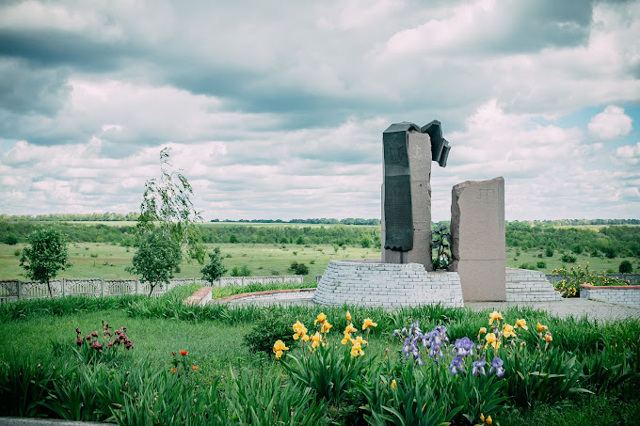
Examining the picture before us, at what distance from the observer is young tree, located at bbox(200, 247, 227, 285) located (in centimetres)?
2517

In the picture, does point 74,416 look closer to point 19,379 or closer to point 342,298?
point 19,379

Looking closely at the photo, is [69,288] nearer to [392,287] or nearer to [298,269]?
[298,269]

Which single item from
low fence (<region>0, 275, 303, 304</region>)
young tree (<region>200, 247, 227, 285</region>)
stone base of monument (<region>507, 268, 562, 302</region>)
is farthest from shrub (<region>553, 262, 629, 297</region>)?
young tree (<region>200, 247, 227, 285</region>)

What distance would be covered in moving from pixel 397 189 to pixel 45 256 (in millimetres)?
15616

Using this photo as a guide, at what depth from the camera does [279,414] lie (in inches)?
156

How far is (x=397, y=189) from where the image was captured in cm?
1220

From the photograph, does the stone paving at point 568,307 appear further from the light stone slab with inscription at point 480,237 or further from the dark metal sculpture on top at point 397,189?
the dark metal sculpture on top at point 397,189

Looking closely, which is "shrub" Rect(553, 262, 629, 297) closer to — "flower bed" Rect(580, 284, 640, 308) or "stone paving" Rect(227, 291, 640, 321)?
"flower bed" Rect(580, 284, 640, 308)

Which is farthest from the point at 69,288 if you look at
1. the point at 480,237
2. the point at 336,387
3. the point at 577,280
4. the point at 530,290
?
the point at 336,387

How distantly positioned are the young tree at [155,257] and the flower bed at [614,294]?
53.2 feet

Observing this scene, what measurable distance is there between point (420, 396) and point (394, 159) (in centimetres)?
875

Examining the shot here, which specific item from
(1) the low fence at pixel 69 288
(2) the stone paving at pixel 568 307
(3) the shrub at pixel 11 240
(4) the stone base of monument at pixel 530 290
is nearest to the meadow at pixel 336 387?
(2) the stone paving at pixel 568 307

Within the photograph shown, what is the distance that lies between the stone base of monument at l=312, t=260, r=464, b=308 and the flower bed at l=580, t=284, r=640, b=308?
548 cm

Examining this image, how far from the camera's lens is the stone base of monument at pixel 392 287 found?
37.4ft
